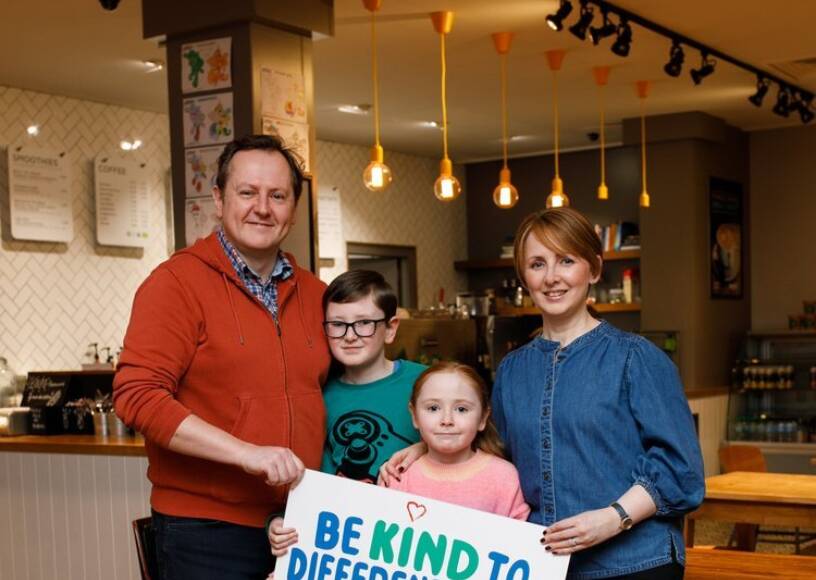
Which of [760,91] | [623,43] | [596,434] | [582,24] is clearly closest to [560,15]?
[582,24]

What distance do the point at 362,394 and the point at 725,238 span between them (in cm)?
743

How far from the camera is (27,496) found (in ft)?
16.9

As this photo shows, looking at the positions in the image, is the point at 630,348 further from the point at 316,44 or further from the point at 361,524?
the point at 316,44

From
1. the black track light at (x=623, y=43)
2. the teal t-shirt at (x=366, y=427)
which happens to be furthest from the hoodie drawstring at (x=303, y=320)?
the black track light at (x=623, y=43)

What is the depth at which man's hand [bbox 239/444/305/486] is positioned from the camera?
90.0 inches

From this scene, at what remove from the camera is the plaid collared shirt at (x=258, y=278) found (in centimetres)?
254

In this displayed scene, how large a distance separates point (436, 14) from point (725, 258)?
15.4ft

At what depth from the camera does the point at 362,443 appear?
8.68 ft

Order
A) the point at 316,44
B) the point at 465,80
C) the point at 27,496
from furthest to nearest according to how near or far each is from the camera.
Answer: the point at 465,80 → the point at 316,44 → the point at 27,496

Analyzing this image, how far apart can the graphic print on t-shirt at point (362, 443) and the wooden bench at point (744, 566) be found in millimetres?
1053

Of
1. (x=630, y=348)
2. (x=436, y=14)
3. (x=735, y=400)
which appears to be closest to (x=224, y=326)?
(x=630, y=348)

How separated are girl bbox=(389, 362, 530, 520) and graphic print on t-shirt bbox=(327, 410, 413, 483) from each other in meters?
0.12

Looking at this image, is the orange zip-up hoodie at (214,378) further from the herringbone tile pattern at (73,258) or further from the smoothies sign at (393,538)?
the herringbone tile pattern at (73,258)

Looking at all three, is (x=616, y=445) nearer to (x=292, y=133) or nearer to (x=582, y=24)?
(x=292, y=133)
